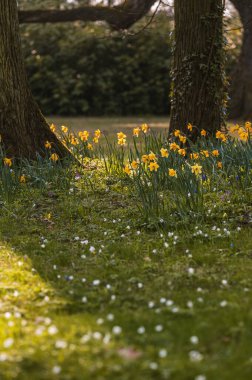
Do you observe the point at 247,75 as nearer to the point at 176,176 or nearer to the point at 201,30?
the point at 201,30

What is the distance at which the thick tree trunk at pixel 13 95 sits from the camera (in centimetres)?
738

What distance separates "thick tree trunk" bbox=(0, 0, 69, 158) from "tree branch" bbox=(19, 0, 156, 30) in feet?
17.7

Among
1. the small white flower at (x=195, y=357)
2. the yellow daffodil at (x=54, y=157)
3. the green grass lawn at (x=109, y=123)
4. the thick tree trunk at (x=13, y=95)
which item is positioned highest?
the thick tree trunk at (x=13, y=95)

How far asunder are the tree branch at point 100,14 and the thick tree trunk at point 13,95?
17.7 feet

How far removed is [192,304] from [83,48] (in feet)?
55.1

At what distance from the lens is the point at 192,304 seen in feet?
12.6

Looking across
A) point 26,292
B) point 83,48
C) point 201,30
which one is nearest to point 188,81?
point 201,30

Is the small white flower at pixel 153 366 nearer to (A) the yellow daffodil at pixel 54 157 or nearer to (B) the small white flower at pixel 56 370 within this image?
(B) the small white flower at pixel 56 370

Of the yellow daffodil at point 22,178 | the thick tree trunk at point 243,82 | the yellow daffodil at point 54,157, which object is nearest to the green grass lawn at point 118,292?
the yellow daffodil at point 22,178

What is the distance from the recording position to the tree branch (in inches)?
526

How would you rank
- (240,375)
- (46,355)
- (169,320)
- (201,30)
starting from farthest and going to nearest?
(201,30) → (169,320) → (46,355) → (240,375)

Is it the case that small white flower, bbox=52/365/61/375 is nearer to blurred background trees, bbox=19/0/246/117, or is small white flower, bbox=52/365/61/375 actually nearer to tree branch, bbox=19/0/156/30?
tree branch, bbox=19/0/156/30

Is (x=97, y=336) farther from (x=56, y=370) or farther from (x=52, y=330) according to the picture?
(x=56, y=370)

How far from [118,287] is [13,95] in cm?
379
